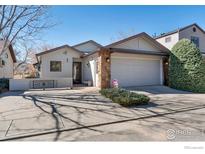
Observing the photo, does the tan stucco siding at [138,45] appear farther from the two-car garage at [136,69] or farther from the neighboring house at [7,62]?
the neighboring house at [7,62]

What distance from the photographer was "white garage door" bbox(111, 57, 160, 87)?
14039mm

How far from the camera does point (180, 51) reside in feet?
46.6

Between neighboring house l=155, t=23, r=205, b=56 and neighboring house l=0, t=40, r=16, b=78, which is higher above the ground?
neighboring house l=155, t=23, r=205, b=56

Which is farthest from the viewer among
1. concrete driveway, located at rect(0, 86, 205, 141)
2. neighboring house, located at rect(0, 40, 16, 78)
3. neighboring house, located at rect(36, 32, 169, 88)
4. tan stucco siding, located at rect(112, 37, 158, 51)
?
neighboring house, located at rect(0, 40, 16, 78)

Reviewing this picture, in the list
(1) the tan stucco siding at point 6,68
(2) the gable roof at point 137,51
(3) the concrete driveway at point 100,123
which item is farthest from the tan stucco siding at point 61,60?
(3) the concrete driveway at point 100,123

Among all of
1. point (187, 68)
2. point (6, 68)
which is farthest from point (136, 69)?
point (6, 68)

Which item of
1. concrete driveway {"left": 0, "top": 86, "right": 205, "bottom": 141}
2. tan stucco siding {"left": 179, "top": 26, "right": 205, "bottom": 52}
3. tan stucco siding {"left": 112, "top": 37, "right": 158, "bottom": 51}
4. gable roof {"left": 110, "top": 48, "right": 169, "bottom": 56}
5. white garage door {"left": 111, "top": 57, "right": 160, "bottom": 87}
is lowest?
concrete driveway {"left": 0, "top": 86, "right": 205, "bottom": 141}

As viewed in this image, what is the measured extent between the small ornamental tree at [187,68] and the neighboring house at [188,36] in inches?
246

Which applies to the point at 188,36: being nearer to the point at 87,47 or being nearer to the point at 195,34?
the point at 195,34

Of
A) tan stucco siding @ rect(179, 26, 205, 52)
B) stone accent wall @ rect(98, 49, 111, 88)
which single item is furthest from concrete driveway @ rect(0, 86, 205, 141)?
tan stucco siding @ rect(179, 26, 205, 52)

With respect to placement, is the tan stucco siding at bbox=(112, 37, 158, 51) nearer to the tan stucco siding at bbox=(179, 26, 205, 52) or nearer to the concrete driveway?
the tan stucco siding at bbox=(179, 26, 205, 52)

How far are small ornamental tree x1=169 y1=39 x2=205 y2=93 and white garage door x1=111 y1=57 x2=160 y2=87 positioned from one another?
56.1 inches

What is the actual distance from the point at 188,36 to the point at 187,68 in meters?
8.58

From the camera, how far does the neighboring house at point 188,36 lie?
20.0 metres
